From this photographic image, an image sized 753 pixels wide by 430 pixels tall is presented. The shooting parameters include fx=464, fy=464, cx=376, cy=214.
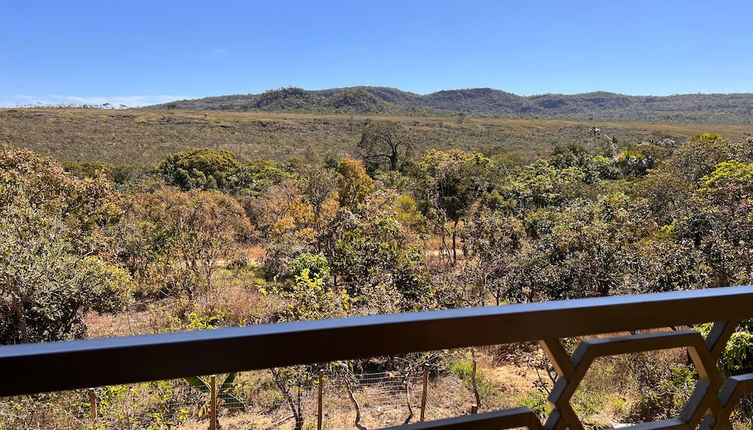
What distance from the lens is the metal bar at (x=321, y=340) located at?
0.49 meters

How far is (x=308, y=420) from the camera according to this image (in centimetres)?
455

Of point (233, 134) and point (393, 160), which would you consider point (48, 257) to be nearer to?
point (393, 160)

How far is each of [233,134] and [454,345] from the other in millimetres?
46857

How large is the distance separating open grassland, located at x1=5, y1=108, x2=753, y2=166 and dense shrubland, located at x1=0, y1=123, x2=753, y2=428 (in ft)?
48.0

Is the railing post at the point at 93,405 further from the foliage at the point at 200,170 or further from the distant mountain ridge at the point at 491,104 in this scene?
the distant mountain ridge at the point at 491,104

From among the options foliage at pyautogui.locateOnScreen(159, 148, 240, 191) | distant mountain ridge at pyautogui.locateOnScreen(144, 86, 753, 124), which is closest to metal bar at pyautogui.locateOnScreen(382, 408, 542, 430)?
foliage at pyautogui.locateOnScreen(159, 148, 240, 191)

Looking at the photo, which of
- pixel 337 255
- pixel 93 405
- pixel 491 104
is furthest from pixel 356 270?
pixel 491 104

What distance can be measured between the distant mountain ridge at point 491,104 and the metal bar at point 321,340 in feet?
241

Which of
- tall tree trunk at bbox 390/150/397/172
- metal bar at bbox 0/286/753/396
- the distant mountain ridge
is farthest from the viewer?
the distant mountain ridge

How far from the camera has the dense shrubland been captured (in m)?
5.78

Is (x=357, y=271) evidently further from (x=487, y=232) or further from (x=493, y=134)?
(x=493, y=134)

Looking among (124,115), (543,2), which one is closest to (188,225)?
(543,2)

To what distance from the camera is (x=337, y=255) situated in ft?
33.1

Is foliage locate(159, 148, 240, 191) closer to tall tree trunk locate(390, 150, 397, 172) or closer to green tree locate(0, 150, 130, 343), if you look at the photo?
tall tree trunk locate(390, 150, 397, 172)
